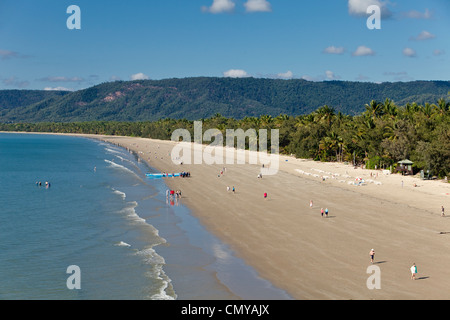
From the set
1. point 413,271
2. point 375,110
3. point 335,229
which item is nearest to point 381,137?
point 375,110

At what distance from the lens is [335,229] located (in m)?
37.0

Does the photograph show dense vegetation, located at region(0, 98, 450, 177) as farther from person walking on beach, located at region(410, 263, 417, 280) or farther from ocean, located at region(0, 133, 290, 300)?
person walking on beach, located at region(410, 263, 417, 280)

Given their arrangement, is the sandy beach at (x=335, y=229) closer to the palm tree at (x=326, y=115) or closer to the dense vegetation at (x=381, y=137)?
the dense vegetation at (x=381, y=137)

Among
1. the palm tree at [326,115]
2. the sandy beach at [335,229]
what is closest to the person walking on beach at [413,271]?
the sandy beach at [335,229]

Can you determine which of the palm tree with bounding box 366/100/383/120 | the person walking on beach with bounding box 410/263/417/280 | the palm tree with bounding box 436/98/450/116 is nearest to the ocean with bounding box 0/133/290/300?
the person walking on beach with bounding box 410/263/417/280

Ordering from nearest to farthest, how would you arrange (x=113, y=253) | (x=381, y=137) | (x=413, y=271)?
(x=413, y=271)
(x=113, y=253)
(x=381, y=137)

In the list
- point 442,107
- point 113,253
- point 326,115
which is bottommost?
point 113,253

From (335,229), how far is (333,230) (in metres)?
0.39

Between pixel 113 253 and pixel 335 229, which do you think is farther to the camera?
pixel 335 229

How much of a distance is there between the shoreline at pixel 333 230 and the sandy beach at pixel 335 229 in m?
0.06

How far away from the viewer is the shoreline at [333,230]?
2514cm

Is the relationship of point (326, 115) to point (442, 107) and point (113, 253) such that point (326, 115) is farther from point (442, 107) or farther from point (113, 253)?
point (113, 253)

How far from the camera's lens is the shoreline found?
82.5 ft
